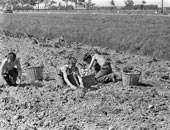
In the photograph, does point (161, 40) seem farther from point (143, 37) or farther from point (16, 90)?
point (16, 90)

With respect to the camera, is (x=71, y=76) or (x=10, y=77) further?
(x=10, y=77)

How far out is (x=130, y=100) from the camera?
7.90 metres

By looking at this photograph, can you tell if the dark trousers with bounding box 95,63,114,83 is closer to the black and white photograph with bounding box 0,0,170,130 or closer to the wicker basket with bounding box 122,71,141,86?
the black and white photograph with bounding box 0,0,170,130

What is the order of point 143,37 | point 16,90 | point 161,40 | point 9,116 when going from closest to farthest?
point 9,116 → point 16,90 → point 161,40 → point 143,37

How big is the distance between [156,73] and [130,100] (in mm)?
3960

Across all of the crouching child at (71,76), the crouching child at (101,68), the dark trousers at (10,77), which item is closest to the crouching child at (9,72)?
the dark trousers at (10,77)

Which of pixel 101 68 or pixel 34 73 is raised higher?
pixel 101 68

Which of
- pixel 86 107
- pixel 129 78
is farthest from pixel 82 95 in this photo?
pixel 129 78

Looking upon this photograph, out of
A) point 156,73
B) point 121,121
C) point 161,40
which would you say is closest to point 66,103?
point 121,121

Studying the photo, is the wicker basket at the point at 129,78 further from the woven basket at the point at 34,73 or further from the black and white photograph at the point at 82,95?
the woven basket at the point at 34,73

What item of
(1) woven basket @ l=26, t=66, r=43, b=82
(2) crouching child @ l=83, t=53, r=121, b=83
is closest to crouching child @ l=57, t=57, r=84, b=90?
(2) crouching child @ l=83, t=53, r=121, b=83

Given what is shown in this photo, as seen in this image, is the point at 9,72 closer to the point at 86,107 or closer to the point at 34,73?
the point at 34,73

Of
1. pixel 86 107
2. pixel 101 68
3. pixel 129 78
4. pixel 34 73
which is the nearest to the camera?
pixel 86 107

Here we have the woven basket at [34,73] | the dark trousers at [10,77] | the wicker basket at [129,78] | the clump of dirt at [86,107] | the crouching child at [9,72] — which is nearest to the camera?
the clump of dirt at [86,107]
